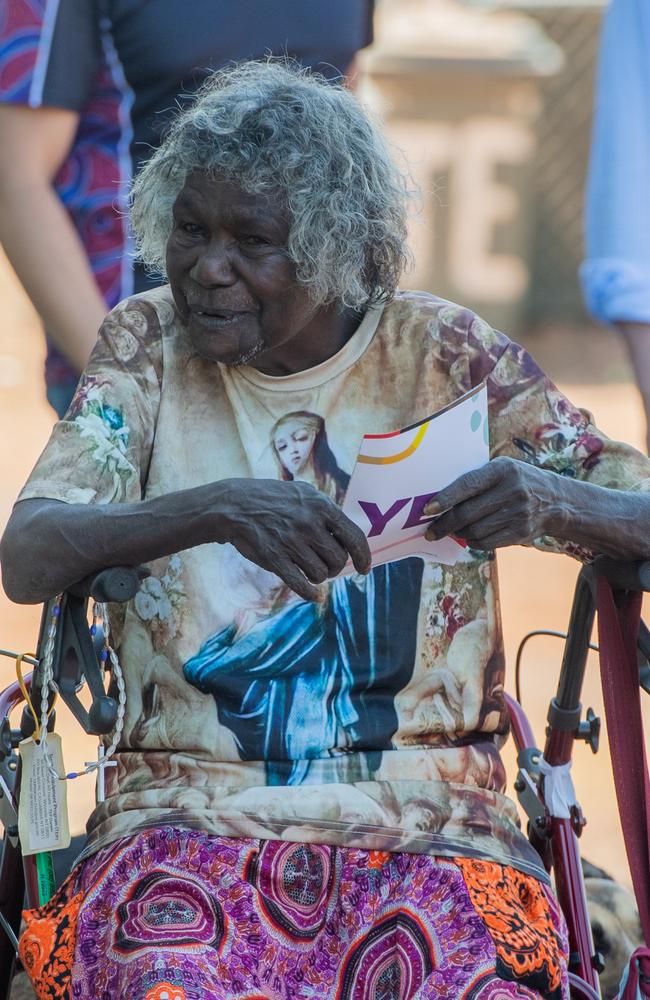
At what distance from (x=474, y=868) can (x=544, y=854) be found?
18.0 inches

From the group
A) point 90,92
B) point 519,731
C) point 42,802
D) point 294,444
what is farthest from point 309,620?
point 90,92

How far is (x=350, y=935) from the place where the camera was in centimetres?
228

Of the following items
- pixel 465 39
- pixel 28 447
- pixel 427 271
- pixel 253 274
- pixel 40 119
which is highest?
pixel 465 39

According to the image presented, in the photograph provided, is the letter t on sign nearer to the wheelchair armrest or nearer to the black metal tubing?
the wheelchair armrest

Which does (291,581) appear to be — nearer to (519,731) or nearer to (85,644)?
(85,644)

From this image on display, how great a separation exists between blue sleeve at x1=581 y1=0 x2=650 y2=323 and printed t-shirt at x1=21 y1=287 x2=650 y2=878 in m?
0.42

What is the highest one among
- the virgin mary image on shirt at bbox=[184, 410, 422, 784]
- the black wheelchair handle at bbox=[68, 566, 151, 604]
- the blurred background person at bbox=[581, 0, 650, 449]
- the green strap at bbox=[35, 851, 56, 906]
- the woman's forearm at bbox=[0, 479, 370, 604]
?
the blurred background person at bbox=[581, 0, 650, 449]

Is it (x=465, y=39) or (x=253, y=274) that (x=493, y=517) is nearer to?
(x=253, y=274)

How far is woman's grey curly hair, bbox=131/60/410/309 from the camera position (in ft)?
7.77

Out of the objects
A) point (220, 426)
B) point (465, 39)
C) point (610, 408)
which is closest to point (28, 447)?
point (610, 408)

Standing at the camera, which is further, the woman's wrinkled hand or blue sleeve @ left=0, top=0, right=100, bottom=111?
blue sleeve @ left=0, top=0, right=100, bottom=111

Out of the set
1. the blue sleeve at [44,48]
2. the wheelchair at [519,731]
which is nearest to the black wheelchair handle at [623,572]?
the wheelchair at [519,731]

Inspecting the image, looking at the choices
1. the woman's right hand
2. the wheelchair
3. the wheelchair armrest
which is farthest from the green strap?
the woman's right hand

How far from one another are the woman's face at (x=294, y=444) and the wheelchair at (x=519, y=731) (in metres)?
0.34
